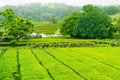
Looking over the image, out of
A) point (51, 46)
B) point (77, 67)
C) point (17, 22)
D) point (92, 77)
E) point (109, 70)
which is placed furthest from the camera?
point (17, 22)

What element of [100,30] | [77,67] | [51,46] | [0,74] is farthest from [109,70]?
[100,30]

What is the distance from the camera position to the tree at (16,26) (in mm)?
82875

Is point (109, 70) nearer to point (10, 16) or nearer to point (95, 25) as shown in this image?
point (10, 16)

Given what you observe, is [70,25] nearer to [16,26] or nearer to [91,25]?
[91,25]

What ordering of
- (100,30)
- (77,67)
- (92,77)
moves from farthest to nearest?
(100,30)
(77,67)
(92,77)

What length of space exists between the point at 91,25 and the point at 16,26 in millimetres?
28921

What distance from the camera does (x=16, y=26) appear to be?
82.6 m

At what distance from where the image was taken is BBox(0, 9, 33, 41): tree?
82875 mm

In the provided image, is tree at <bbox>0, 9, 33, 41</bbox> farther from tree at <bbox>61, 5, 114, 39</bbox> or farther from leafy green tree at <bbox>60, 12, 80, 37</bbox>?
leafy green tree at <bbox>60, 12, 80, 37</bbox>

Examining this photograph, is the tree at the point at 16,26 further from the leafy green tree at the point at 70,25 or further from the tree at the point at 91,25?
the leafy green tree at the point at 70,25

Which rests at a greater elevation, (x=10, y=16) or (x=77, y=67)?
(x=10, y=16)

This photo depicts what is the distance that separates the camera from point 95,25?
342 feet

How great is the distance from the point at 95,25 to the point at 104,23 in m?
2.76

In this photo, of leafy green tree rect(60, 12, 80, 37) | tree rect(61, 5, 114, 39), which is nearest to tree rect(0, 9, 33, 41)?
tree rect(61, 5, 114, 39)
